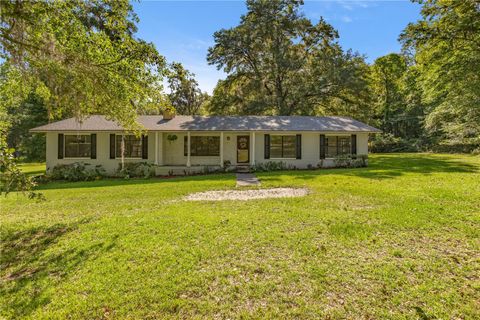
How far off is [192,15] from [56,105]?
288 inches

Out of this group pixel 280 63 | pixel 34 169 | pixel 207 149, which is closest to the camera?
pixel 207 149

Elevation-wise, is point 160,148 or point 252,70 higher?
point 252,70

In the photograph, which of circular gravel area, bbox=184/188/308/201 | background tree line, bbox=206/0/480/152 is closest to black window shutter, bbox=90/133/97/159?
circular gravel area, bbox=184/188/308/201

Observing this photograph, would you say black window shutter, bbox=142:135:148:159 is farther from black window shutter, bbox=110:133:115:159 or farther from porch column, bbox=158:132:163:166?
black window shutter, bbox=110:133:115:159

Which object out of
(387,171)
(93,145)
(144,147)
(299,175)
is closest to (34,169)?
(93,145)

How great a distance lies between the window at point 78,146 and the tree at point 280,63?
43.2ft

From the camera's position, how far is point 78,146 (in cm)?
1455

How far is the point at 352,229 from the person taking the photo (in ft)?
17.0

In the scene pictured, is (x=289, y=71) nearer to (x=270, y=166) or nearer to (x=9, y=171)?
(x=270, y=166)

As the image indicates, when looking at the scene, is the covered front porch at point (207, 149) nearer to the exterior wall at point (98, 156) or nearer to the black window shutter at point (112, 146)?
the exterior wall at point (98, 156)

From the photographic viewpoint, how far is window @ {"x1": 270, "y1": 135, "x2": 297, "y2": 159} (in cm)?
1570

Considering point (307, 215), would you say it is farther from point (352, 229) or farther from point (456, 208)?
point (456, 208)

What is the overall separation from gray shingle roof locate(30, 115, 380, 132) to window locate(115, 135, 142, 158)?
84 centimetres

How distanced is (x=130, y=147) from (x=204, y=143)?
4.39 metres
